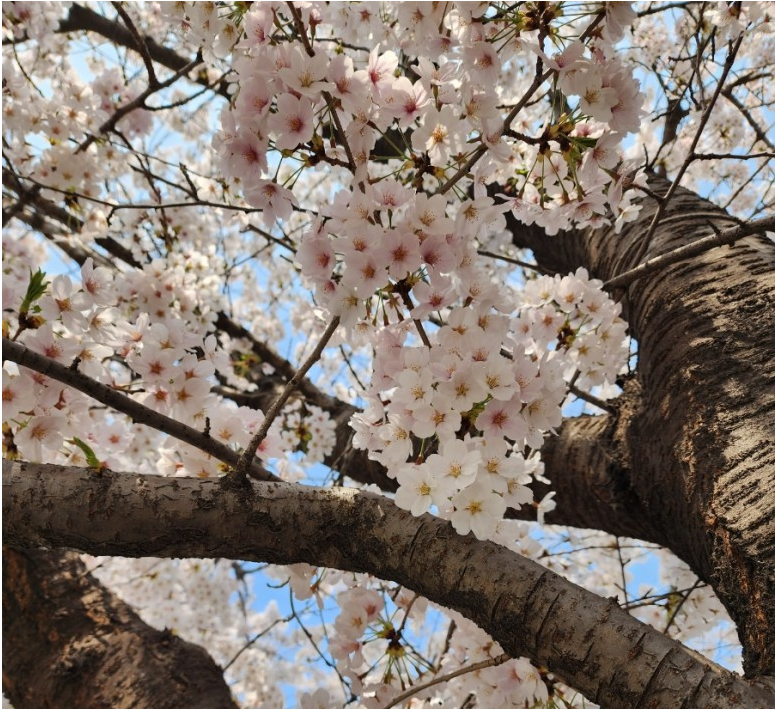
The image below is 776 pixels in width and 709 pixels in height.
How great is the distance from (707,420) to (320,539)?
0.97 meters

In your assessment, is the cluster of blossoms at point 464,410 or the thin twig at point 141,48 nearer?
the cluster of blossoms at point 464,410

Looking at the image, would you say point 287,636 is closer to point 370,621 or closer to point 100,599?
point 100,599

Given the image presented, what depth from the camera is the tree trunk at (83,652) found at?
76.8 inches

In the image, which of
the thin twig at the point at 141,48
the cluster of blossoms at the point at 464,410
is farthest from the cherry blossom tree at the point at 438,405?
the thin twig at the point at 141,48

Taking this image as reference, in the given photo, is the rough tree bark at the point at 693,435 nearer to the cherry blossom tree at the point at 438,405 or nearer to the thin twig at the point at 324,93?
the cherry blossom tree at the point at 438,405

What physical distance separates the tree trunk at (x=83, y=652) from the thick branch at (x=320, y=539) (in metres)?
0.91

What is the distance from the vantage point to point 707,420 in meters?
1.52

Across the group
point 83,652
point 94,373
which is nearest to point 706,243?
point 94,373

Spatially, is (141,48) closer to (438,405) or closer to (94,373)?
(94,373)

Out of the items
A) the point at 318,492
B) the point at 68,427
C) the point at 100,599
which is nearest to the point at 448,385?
the point at 318,492

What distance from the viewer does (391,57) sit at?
1233mm

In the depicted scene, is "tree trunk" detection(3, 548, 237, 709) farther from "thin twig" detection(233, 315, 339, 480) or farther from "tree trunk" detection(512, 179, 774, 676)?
"tree trunk" detection(512, 179, 774, 676)

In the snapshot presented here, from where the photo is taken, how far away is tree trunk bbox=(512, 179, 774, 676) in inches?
48.3

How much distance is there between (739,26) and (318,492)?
189 cm
